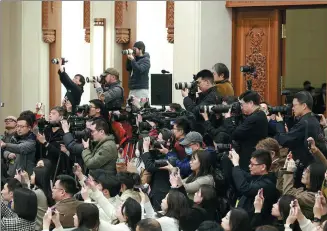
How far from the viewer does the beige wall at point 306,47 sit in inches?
779

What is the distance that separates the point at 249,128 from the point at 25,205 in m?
2.35

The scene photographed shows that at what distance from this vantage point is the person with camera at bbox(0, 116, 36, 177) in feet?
42.3

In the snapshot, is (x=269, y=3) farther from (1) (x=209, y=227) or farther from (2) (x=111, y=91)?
(1) (x=209, y=227)

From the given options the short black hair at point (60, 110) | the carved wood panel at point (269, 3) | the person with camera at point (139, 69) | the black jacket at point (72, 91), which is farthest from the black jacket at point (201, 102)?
the carved wood panel at point (269, 3)

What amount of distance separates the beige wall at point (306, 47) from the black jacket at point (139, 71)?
5339mm

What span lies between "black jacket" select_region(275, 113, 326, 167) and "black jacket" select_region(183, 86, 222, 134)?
43.2 inches

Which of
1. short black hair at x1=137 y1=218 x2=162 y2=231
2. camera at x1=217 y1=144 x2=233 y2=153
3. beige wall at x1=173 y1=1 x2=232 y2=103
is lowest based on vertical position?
short black hair at x1=137 y1=218 x2=162 y2=231

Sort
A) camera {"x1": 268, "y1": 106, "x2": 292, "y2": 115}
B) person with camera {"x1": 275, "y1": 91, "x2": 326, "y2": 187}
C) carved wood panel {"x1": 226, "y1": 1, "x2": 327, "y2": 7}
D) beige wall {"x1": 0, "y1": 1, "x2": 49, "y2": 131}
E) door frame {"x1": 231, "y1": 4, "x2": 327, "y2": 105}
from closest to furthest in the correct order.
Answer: person with camera {"x1": 275, "y1": 91, "x2": 326, "y2": 187} < camera {"x1": 268, "y1": 106, "x2": 292, "y2": 115} < carved wood panel {"x1": 226, "y1": 1, "x2": 327, "y2": 7} < door frame {"x1": 231, "y1": 4, "x2": 327, "y2": 105} < beige wall {"x1": 0, "y1": 1, "x2": 49, "y2": 131}

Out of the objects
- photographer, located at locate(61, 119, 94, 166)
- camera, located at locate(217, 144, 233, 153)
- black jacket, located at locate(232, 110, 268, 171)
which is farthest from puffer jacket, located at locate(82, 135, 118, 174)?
black jacket, located at locate(232, 110, 268, 171)

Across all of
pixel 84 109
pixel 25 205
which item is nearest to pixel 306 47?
pixel 84 109

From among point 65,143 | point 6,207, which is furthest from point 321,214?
point 65,143

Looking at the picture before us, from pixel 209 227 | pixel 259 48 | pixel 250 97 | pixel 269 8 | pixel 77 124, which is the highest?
pixel 269 8

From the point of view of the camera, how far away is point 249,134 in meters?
11.1

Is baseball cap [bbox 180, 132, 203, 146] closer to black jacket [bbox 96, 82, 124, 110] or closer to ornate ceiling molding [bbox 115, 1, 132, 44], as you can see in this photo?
black jacket [bbox 96, 82, 124, 110]
